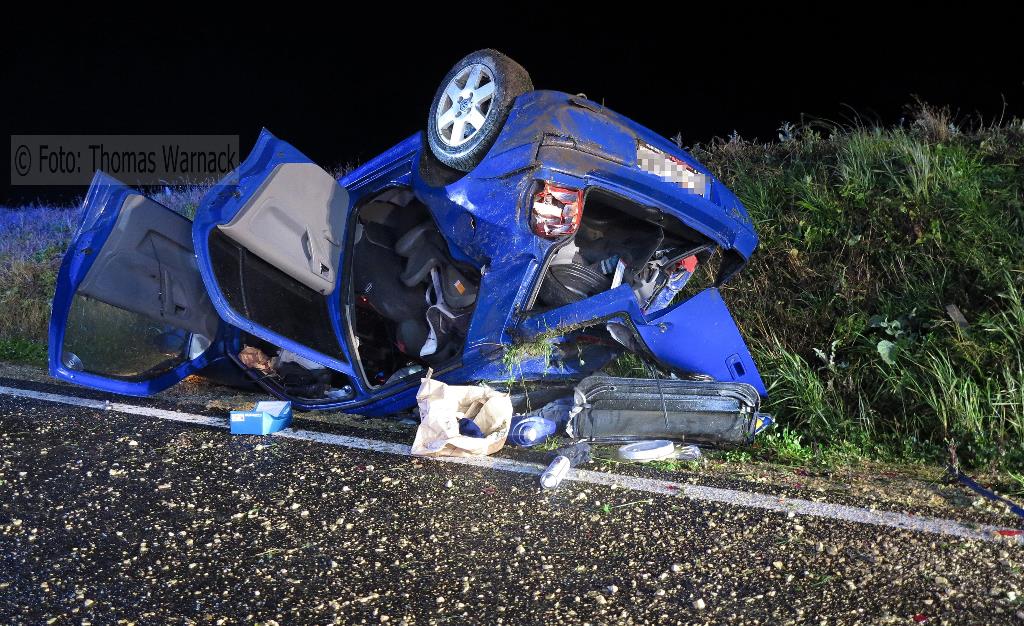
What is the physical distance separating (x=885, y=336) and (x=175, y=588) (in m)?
3.81

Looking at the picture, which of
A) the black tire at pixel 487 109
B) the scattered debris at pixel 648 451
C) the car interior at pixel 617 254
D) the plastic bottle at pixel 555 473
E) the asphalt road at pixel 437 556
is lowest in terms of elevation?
the asphalt road at pixel 437 556

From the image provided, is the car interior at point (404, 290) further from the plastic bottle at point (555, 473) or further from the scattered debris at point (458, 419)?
the plastic bottle at point (555, 473)

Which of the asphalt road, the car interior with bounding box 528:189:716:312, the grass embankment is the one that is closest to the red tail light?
the car interior with bounding box 528:189:716:312

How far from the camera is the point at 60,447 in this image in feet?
15.2

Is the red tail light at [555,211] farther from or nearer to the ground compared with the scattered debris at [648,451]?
farther from the ground

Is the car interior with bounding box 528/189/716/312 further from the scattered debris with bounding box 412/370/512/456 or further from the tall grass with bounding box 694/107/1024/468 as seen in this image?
the tall grass with bounding box 694/107/1024/468

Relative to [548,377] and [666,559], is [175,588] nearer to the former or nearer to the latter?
[666,559]

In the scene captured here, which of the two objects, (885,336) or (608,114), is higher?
(608,114)

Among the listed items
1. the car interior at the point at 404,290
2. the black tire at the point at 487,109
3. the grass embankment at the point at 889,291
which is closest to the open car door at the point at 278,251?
the car interior at the point at 404,290

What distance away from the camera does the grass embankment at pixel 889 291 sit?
4.13 meters

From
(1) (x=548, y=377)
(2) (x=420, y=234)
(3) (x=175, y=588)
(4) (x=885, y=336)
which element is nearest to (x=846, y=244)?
(4) (x=885, y=336)

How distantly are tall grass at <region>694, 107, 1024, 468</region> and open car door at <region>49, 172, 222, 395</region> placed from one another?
3.42m

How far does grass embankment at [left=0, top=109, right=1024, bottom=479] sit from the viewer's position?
413 centimetres

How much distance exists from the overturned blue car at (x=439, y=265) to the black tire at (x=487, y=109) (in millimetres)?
11
